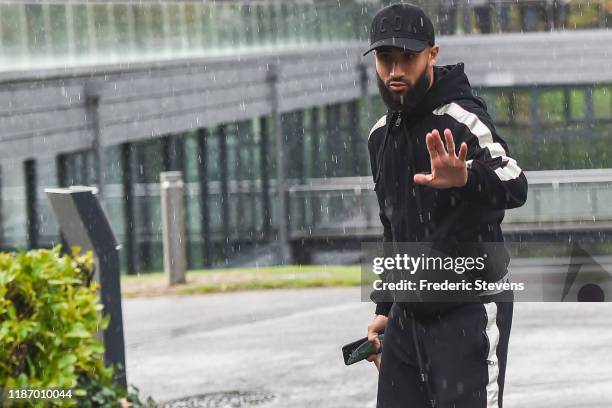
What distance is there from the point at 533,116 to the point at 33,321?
37.3 meters

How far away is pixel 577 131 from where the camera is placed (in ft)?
134

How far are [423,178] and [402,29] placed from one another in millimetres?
614

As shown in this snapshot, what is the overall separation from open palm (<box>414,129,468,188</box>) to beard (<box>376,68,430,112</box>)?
1.46 ft

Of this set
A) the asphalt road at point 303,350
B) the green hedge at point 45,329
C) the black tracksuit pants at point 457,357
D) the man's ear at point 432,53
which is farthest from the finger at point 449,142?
the asphalt road at point 303,350

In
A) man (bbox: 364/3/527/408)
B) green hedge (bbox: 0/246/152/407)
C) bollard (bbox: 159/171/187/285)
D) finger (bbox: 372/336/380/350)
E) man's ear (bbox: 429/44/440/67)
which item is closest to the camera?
man (bbox: 364/3/527/408)

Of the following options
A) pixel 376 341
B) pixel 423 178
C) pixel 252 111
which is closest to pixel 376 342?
pixel 376 341

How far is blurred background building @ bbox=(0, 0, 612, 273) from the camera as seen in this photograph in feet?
67.1

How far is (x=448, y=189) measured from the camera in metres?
4.29

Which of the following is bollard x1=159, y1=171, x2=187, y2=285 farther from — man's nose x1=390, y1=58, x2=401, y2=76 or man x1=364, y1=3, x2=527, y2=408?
man's nose x1=390, y1=58, x2=401, y2=76

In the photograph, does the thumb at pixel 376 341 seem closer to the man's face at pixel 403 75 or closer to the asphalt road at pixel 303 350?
the man's face at pixel 403 75

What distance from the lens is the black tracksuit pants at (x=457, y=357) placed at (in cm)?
434

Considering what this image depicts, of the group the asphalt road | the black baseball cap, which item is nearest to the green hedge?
the black baseball cap

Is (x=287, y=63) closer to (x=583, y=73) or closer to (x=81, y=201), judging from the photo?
(x=583, y=73)

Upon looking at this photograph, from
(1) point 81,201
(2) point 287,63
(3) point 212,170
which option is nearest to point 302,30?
(2) point 287,63
